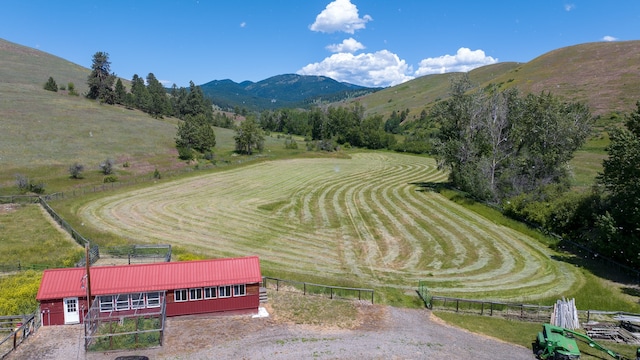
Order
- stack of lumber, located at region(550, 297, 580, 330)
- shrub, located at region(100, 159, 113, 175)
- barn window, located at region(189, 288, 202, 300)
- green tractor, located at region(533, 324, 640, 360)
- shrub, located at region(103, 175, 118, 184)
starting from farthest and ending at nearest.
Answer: shrub, located at region(100, 159, 113, 175)
shrub, located at region(103, 175, 118, 184)
barn window, located at region(189, 288, 202, 300)
stack of lumber, located at region(550, 297, 580, 330)
green tractor, located at region(533, 324, 640, 360)

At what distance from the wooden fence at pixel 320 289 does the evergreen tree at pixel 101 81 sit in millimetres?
125678

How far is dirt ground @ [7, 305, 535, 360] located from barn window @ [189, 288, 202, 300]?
4.44 feet

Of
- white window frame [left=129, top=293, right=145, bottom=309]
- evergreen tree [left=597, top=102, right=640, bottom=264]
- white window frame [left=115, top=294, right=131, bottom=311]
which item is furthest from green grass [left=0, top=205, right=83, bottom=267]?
evergreen tree [left=597, top=102, right=640, bottom=264]

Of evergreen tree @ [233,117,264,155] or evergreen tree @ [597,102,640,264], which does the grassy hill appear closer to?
evergreen tree @ [233,117,264,155]

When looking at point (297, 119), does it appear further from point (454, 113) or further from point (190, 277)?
point (190, 277)

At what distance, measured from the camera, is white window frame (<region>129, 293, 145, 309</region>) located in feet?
80.9

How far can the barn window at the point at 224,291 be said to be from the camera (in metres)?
26.1

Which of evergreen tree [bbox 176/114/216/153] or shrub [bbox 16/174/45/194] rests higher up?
evergreen tree [bbox 176/114/216/153]

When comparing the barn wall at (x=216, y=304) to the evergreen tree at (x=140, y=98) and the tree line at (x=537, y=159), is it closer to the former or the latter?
the tree line at (x=537, y=159)

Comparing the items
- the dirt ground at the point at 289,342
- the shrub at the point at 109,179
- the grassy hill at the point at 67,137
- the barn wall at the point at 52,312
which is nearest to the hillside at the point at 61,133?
the grassy hill at the point at 67,137

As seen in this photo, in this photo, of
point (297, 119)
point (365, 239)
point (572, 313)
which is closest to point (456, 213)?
point (365, 239)

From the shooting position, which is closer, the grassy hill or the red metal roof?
the red metal roof

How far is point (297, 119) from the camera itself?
18988 centimetres

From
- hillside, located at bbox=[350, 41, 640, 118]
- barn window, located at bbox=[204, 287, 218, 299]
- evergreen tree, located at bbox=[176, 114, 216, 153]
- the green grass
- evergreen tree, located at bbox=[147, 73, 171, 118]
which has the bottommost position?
the green grass
